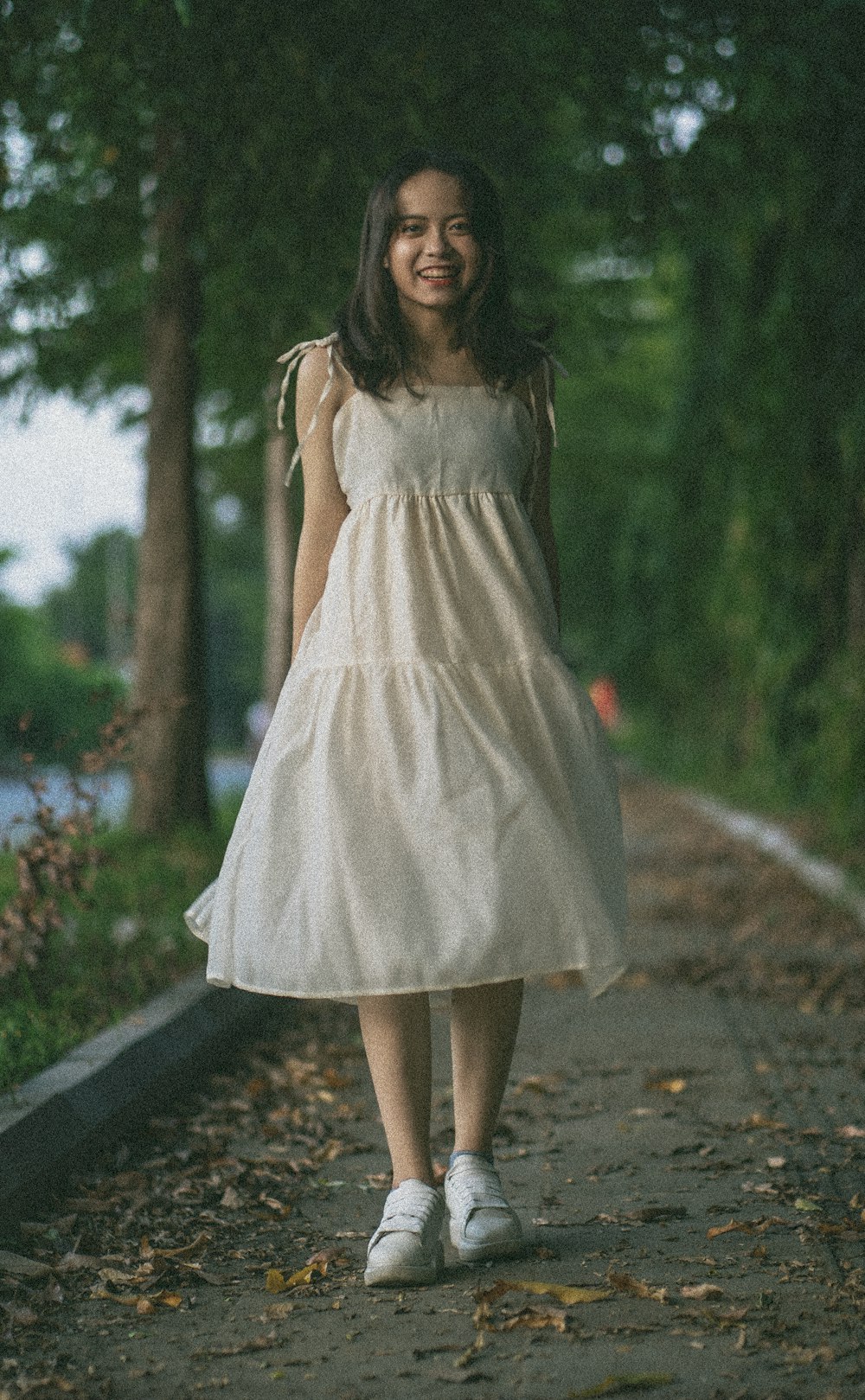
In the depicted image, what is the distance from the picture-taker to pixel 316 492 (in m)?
3.51

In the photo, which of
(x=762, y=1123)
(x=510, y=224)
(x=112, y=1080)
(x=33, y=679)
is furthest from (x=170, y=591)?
(x=33, y=679)

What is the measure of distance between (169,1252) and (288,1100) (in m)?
1.61

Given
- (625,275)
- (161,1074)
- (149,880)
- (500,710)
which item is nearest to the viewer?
(500,710)

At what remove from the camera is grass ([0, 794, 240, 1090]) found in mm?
4812

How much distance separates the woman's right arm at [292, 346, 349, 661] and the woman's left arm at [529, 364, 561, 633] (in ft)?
1.37

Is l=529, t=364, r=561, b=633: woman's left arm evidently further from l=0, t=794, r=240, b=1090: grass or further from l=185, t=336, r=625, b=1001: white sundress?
l=0, t=794, r=240, b=1090: grass

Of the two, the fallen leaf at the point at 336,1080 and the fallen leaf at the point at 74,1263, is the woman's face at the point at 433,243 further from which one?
the fallen leaf at the point at 336,1080

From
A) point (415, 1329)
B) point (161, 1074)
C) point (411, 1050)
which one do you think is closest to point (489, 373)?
point (411, 1050)

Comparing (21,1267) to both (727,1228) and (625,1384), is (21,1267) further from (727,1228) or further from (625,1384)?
(727,1228)

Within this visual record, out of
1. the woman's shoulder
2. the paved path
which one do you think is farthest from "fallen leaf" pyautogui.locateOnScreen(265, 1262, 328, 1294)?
the woman's shoulder

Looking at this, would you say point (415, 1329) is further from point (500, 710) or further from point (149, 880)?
point (149, 880)

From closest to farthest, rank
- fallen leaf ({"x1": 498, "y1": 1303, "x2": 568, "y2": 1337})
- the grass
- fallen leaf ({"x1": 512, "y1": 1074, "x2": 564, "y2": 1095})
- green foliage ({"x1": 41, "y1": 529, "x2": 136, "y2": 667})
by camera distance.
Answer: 1. fallen leaf ({"x1": 498, "y1": 1303, "x2": 568, "y2": 1337})
2. the grass
3. fallen leaf ({"x1": 512, "y1": 1074, "x2": 564, "y2": 1095})
4. green foliage ({"x1": 41, "y1": 529, "x2": 136, "y2": 667})

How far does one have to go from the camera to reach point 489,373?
349 cm

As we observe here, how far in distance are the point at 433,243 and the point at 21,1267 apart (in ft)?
7.25
